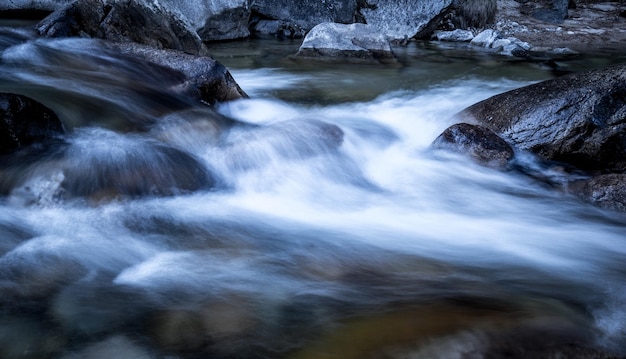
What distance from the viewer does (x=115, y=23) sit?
6.92 meters

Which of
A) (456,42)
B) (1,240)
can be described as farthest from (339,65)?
(1,240)

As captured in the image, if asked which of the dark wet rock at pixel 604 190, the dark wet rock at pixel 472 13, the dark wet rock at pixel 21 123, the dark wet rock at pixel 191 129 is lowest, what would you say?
the dark wet rock at pixel 604 190

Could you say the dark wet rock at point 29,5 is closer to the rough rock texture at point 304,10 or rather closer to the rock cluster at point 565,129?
the rough rock texture at point 304,10

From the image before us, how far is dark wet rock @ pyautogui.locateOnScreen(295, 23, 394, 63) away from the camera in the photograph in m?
9.44

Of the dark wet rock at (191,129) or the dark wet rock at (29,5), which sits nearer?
the dark wet rock at (191,129)

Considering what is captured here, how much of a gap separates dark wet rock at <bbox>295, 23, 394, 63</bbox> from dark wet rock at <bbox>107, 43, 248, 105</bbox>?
3627 mm

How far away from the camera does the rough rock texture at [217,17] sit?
34.4 ft

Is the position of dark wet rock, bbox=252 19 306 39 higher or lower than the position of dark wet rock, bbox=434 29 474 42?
higher

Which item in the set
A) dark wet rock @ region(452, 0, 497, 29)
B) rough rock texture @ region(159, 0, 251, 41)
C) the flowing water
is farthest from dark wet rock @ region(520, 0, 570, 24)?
the flowing water

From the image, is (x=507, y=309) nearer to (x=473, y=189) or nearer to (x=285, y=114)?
(x=473, y=189)

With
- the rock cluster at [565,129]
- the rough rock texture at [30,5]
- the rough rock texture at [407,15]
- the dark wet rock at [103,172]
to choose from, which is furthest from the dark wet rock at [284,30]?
the dark wet rock at [103,172]

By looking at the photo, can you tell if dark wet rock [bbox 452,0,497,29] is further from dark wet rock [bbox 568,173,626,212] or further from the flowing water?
dark wet rock [bbox 568,173,626,212]

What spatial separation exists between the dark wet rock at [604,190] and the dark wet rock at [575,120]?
1.72 ft

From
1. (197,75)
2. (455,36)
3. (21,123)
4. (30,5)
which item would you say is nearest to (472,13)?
(455,36)
